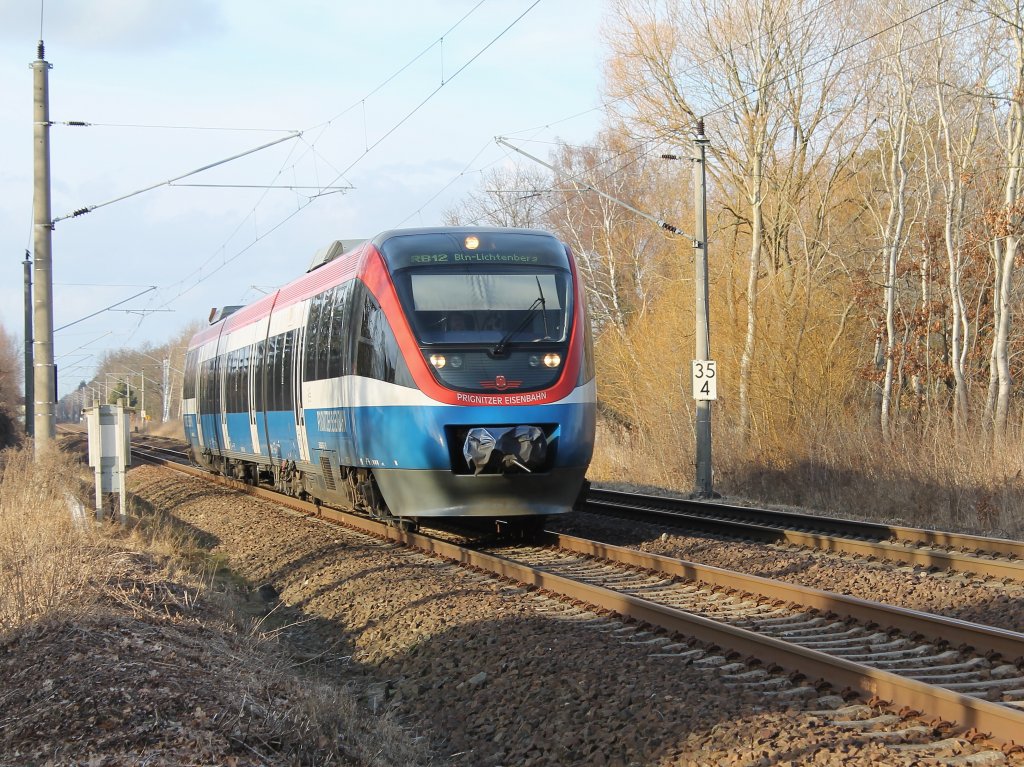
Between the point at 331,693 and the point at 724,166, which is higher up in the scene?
the point at 724,166

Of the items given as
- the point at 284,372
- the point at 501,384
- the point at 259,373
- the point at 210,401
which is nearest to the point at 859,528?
the point at 501,384

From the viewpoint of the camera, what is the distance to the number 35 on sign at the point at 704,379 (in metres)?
19.4

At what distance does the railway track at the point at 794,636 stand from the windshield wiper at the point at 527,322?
2.07 metres

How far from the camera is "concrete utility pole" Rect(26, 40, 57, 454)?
56.8 ft

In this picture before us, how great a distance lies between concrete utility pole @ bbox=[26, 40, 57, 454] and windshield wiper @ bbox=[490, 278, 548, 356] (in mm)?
8640

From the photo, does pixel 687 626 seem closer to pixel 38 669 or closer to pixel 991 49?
pixel 38 669

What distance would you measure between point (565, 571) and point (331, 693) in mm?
4538

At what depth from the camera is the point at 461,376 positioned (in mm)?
11625

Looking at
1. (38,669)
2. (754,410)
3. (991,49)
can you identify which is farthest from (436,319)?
(991,49)

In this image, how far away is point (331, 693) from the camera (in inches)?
267

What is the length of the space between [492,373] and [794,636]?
4745mm

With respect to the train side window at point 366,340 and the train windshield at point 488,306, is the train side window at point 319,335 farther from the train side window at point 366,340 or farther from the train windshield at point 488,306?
the train windshield at point 488,306

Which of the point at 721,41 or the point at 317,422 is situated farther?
the point at 721,41

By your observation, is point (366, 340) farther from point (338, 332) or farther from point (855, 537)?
point (855, 537)
